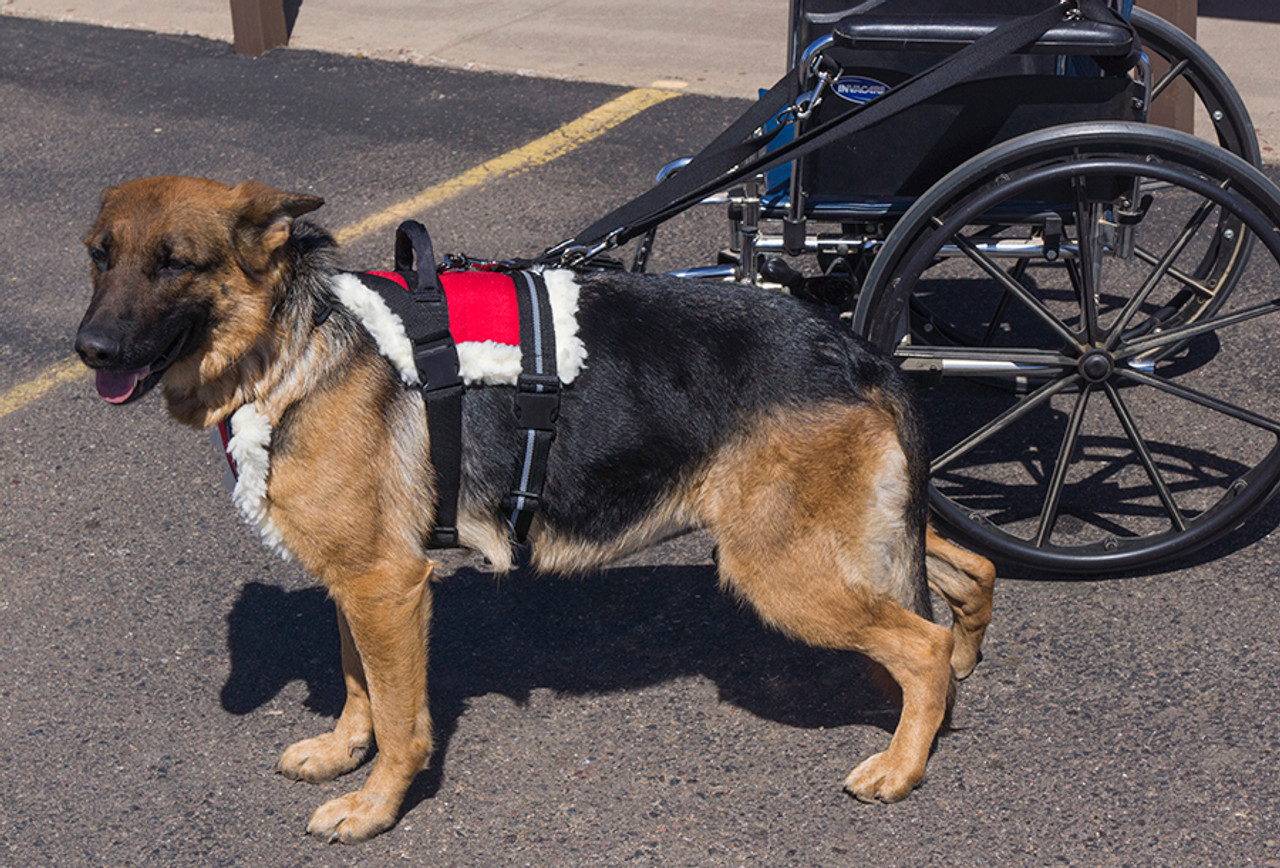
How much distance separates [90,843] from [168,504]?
1.61 meters

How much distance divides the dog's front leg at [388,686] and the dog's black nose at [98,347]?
77 centimetres

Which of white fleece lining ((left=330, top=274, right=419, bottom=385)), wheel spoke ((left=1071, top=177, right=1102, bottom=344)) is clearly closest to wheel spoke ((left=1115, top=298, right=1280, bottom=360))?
wheel spoke ((left=1071, top=177, right=1102, bottom=344))

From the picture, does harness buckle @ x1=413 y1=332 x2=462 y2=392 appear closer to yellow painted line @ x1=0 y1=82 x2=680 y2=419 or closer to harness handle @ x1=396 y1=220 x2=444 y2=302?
harness handle @ x1=396 y1=220 x2=444 y2=302

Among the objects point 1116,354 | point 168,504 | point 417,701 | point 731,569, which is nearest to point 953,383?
point 1116,354

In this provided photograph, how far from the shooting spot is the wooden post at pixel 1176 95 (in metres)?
6.52

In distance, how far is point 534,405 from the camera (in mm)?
3059

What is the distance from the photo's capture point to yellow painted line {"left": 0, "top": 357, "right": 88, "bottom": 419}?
16.9 feet

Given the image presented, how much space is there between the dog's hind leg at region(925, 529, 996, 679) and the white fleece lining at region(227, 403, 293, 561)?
1812 millimetres

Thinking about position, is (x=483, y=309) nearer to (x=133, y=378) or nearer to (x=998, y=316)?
(x=133, y=378)

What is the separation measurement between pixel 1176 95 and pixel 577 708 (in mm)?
4951

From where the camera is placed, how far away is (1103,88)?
3.71 meters

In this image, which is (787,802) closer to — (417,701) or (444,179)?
(417,701)

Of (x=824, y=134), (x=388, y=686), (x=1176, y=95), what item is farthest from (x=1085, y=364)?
(x=1176, y=95)

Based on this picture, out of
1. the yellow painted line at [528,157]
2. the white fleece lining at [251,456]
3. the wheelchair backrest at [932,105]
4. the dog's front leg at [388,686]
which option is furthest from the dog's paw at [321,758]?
the yellow painted line at [528,157]
